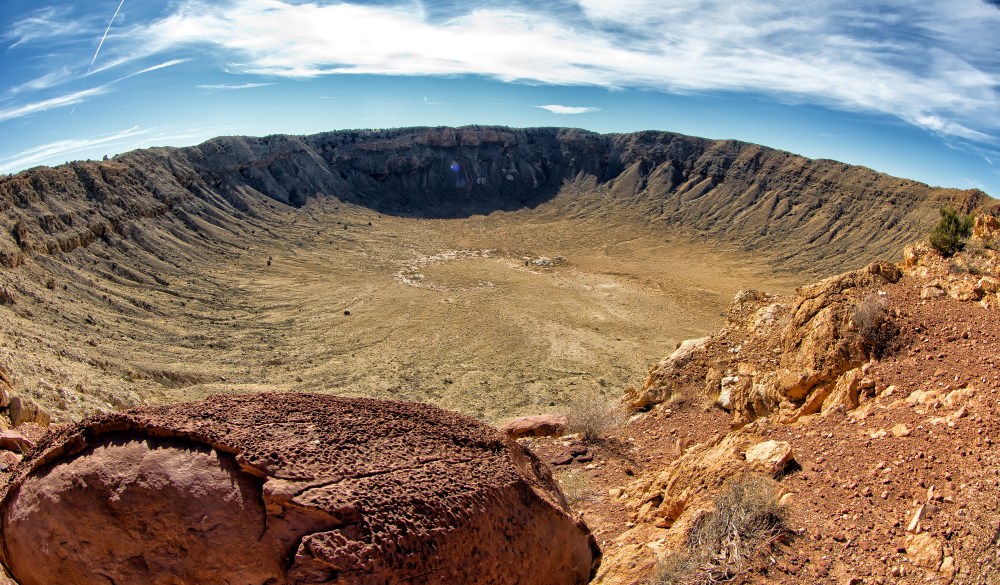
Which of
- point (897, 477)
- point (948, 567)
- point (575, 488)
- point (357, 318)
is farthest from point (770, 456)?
point (357, 318)

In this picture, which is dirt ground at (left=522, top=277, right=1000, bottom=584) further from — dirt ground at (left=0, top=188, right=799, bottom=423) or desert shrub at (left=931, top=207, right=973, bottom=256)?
dirt ground at (left=0, top=188, right=799, bottom=423)

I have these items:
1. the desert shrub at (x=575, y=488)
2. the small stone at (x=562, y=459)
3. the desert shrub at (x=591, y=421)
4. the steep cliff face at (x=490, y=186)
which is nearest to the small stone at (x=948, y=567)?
the desert shrub at (x=575, y=488)

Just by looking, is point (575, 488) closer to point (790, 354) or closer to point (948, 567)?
point (790, 354)

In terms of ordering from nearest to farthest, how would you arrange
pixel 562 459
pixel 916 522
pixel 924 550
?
pixel 924 550 < pixel 916 522 < pixel 562 459

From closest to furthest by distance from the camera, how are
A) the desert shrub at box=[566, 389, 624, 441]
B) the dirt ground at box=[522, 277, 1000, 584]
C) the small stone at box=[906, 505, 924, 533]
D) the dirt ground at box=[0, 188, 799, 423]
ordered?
the dirt ground at box=[522, 277, 1000, 584]
the small stone at box=[906, 505, 924, 533]
the desert shrub at box=[566, 389, 624, 441]
the dirt ground at box=[0, 188, 799, 423]

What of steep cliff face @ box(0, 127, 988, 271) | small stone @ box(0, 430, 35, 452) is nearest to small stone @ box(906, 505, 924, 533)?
small stone @ box(0, 430, 35, 452)

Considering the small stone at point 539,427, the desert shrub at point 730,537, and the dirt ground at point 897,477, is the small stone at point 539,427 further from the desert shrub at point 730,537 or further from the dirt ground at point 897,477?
the desert shrub at point 730,537
